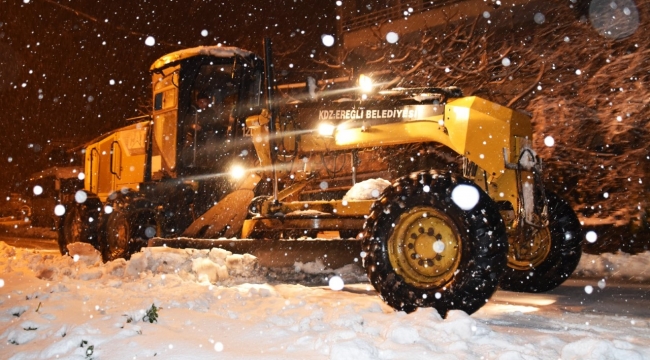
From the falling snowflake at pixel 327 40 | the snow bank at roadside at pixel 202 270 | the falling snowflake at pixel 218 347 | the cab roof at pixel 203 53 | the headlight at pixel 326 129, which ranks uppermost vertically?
the falling snowflake at pixel 327 40

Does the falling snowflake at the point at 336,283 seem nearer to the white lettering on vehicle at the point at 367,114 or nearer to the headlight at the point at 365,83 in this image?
the white lettering on vehicle at the point at 367,114

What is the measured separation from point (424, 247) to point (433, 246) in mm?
88

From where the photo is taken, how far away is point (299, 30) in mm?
19781

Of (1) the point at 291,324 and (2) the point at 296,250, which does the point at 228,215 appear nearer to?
(2) the point at 296,250

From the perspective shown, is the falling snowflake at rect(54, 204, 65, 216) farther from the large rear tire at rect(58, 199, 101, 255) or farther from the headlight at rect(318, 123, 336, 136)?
the headlight at rect(318, 123, 336, 136)

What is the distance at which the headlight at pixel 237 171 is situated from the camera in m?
9.54

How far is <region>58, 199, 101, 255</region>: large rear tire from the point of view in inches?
494

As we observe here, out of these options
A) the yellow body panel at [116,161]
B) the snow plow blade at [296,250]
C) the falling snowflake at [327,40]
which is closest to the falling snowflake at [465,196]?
the snow plow blade at [296,250]

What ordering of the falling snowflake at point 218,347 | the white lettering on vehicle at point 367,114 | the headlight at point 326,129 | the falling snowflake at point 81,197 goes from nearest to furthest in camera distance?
the falling snowflake at point 218,347
the white lettering on vehicle at point 367,114
the headlight at point 326,129
the falling snowflake at point 81,197

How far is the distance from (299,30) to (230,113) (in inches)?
424

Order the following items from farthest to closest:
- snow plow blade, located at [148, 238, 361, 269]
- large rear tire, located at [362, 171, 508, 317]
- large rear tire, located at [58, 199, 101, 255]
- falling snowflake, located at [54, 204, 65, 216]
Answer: falling snowflake, located at [54, 204, 65, 216]
large rear tire, located at [58, 199, 101, 255]
snow plow blade, located at [148, 238, 361, 269]
large rear tire, located at [362, 171, 508, 317]

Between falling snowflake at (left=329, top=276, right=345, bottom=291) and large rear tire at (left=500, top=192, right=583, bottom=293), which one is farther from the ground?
large rear tire at (left=500, top=192, right=583, bottom=293)

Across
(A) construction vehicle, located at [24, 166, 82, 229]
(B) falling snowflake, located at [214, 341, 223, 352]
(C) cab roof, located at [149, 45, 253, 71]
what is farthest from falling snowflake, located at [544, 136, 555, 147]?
(A) construction vehicle, located at [24, 166, 82, 229]

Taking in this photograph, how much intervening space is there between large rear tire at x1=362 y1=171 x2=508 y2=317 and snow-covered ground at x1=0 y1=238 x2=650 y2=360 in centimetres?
29
